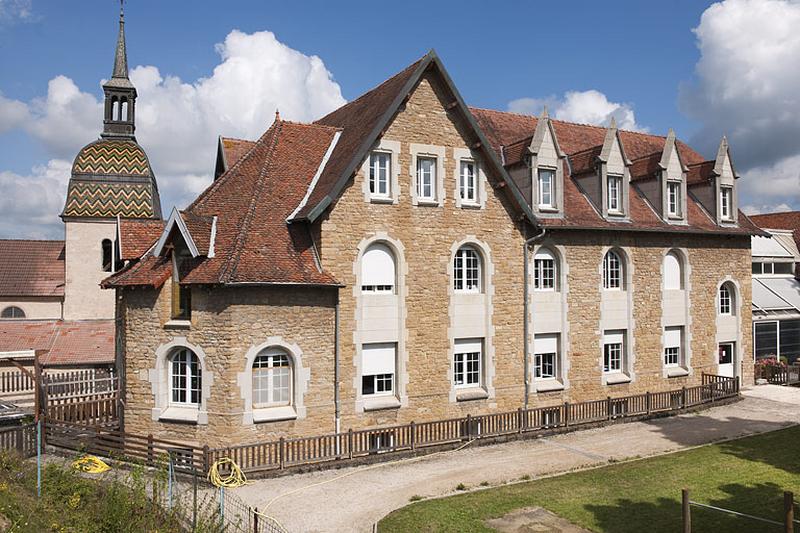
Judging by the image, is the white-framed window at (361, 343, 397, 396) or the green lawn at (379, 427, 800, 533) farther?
the white-framed window at (361, 343, 397, 396)

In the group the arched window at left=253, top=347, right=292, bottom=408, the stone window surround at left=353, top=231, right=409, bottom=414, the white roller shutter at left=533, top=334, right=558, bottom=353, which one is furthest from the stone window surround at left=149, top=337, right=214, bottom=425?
the white roller shutter at left=533, top=334, right=558, bottom=353

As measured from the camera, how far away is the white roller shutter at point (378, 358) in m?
21.2

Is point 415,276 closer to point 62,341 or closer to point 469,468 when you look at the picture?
point 469,468

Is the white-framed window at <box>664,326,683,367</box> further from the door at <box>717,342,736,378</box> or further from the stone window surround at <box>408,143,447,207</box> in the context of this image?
the stone window surround at <box>408,143,447,207</box>

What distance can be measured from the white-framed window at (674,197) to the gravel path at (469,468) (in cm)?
888

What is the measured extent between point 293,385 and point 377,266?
4857 mm

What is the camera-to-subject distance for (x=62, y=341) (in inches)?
1164

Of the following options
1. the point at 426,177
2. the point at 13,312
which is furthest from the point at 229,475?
the point at 13,312

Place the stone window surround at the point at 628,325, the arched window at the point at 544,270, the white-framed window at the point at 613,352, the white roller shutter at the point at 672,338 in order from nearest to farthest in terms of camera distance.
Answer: the arched window at the point at 544,270, the stone window surround at the point at 628,325, the white-framed window at the point at 613,352, the white roller shutter at the point at 672,338

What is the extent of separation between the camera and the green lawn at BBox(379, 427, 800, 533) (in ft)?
46.6

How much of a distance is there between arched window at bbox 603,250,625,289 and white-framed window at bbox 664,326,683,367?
3436 mm

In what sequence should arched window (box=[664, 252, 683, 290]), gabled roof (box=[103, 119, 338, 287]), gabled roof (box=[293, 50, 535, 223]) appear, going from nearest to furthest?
gabled roof (box=[103, 119, 338, 287]), gabled roof (box=[293, 50, 535, 223]), arched window (box=[664, 252, 683, 290])

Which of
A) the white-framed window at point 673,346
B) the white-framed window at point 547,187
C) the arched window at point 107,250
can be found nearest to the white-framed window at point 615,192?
the white-framed window at point 547,187

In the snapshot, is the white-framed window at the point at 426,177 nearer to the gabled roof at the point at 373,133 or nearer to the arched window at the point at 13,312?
the gabled roof at the point at 373,133
